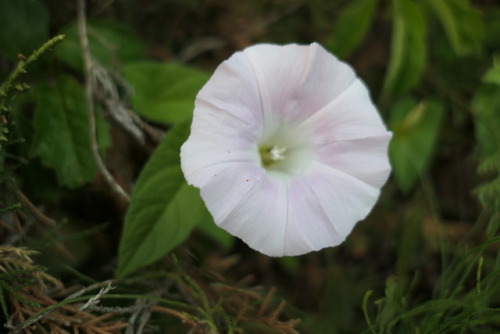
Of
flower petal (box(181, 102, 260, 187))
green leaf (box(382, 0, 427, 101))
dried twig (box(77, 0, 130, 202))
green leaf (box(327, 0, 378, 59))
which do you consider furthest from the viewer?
green leaf (box(327, 0, 378, 59))

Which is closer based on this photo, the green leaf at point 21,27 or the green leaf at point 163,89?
the green leaf at point 21,27

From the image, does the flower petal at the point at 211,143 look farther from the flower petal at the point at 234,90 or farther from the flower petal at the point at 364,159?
the flower petal at the point at 364,159

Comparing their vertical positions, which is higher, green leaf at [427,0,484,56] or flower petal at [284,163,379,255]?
green leaf at [427,0,484,56]

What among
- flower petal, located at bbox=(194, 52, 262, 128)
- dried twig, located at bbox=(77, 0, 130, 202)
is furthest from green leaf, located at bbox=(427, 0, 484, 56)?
dried twig, located at bbox=(77, 0, 130, 202)

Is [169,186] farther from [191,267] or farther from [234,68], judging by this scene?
[234,68]

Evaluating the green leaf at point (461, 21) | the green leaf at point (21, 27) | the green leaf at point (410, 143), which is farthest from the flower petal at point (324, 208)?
the green leaf at point (461, 21)

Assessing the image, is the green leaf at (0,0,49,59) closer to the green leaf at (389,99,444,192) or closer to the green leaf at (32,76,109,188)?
the green leaf at (32,76,109,188)

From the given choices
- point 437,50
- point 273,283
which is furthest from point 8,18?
point 437,50

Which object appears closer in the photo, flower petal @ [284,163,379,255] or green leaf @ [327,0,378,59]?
flower petal @ [284,163,379,255]
